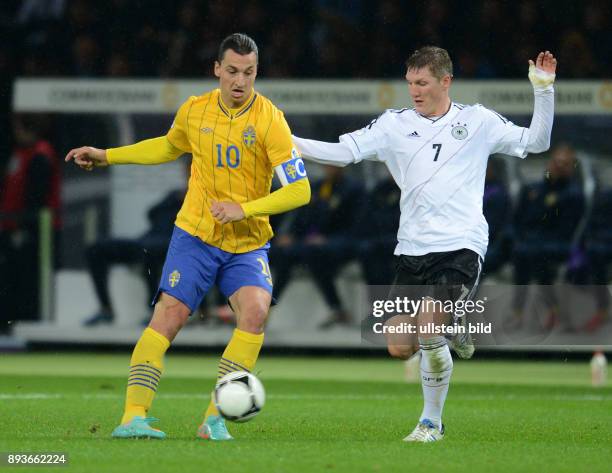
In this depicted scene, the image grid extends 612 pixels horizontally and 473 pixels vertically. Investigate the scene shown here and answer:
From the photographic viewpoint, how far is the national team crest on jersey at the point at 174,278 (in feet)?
25.1

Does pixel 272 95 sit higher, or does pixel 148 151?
pixel 272 95

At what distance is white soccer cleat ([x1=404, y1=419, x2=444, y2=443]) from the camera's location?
7.82 m

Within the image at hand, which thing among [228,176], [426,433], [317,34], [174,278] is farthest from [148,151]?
[317,34]

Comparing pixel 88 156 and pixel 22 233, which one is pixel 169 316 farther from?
pixel 22 233

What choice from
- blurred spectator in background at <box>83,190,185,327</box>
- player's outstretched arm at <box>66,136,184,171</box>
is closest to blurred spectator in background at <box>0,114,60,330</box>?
blurred spectator in background at <box>83,190,185,327</box>

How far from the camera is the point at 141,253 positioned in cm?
1634

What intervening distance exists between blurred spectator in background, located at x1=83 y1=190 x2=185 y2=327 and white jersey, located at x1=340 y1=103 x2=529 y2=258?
8.26 metres

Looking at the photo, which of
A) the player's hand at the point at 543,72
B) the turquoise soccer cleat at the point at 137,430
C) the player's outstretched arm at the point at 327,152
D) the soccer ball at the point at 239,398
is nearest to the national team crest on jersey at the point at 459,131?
the player's hand at the point at 543,72

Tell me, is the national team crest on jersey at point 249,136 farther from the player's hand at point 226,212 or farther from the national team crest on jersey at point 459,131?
the national team crest on jersey at point 459,131

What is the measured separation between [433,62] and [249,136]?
1113 millimetres

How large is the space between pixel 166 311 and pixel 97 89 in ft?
29.7

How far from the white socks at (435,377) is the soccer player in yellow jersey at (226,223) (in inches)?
37.8

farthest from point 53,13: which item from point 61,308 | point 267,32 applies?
point 61,308

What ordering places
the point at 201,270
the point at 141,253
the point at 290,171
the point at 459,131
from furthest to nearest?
the point at 141,253, the point at 459,131, the point at 201,270, the point at 290,171
